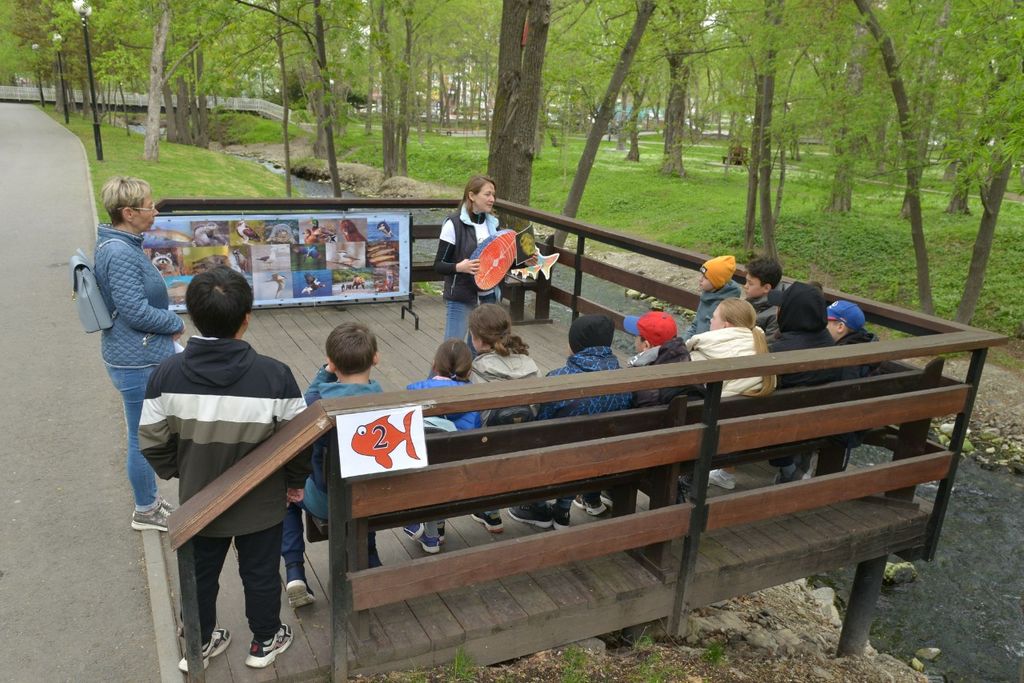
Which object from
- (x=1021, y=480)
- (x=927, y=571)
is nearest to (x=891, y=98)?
(x=1021, y=480)

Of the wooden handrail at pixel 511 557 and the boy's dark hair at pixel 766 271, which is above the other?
the boy's dark hair at pixel 766 271

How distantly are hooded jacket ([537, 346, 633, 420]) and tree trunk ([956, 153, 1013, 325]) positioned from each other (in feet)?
35.5

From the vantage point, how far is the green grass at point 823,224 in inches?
609

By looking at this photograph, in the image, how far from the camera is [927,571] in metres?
7.78

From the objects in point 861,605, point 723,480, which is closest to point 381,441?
point 723,480

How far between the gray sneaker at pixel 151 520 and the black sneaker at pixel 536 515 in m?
1.93

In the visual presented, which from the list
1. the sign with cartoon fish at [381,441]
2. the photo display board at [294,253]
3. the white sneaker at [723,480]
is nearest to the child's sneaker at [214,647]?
the sign with cartoon fish at [381,441]

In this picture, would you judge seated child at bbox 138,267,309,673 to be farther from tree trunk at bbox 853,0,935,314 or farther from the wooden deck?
tree trunk at bbox 853,0,935,314

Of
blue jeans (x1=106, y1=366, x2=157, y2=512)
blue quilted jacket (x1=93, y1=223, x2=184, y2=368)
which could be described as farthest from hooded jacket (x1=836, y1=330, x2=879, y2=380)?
blue jeans (x1=106, y1=366, x2=157, y2=512)

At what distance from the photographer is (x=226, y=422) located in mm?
2967

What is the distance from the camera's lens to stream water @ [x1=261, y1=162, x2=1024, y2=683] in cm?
654

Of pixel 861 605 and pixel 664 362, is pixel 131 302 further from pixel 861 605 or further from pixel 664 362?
pixel 861 605

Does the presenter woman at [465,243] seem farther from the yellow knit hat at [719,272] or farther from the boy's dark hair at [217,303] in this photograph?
the boy's dark hair at [217,303]

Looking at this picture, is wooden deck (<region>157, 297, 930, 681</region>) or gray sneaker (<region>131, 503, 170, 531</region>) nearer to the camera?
wooden deck (<region>157, 297, 930, 681</region>)
